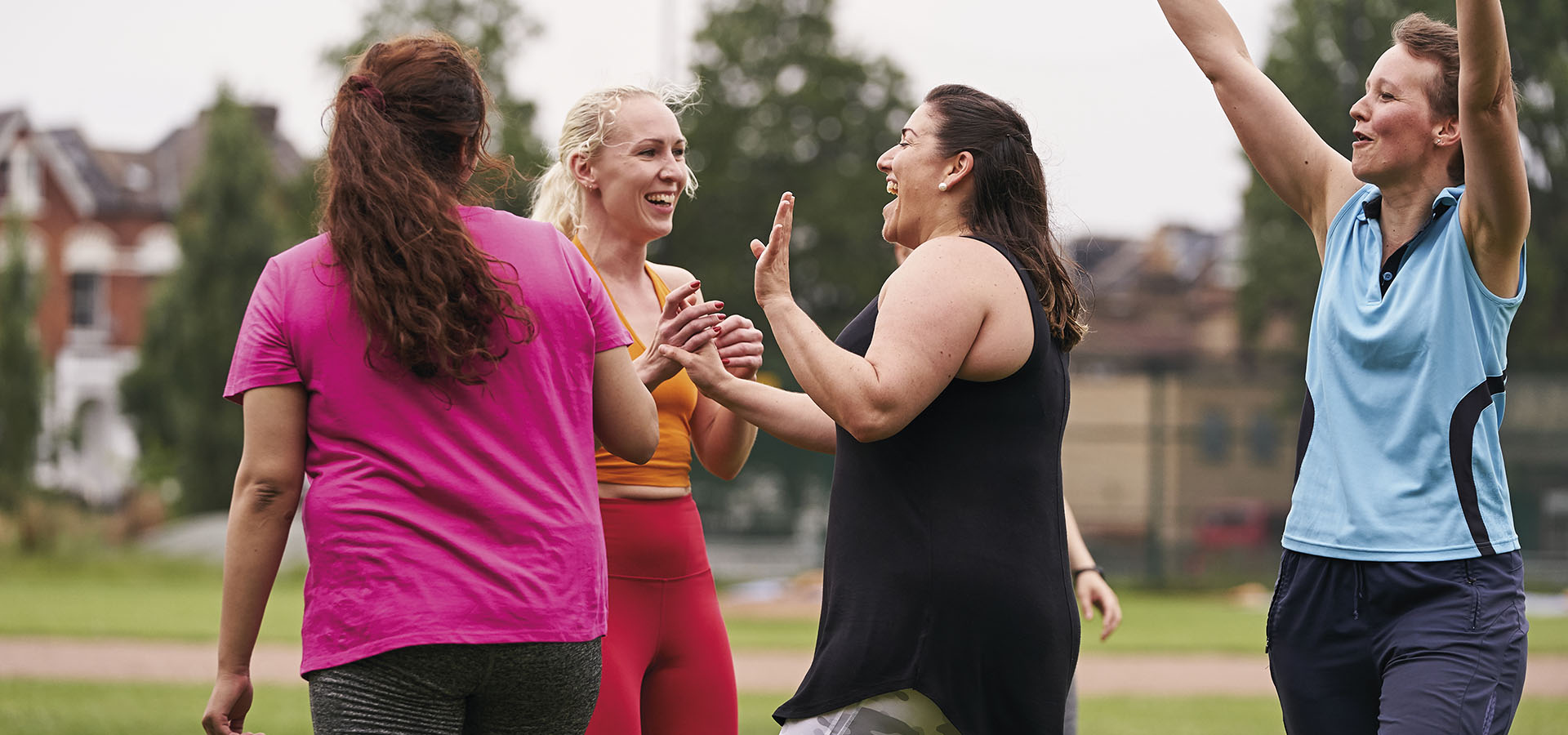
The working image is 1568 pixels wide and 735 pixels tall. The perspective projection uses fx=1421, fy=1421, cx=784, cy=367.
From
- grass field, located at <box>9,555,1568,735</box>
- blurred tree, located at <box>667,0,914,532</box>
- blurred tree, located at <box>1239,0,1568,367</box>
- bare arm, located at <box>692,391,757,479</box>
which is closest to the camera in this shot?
bare arm, located at <box>692,391,757,479</box>

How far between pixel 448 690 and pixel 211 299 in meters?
28.6

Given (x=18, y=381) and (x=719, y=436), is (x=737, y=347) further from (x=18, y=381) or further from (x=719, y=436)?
(x=18, y=381)

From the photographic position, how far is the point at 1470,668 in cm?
271

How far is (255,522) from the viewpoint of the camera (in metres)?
2.37

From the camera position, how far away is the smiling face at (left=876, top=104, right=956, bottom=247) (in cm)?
280

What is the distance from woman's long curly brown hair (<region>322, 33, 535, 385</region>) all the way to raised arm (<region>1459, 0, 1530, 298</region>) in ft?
6.01

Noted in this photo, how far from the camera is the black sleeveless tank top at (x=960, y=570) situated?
8.32 ft

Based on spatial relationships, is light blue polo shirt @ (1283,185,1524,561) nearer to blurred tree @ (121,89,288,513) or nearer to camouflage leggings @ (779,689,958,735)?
camouflage leggings @ (779,689,958,735)

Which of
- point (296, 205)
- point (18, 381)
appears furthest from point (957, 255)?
point (296, 205)

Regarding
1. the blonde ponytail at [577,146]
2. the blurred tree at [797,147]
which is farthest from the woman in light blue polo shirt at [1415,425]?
the blurred tree at [797,147]

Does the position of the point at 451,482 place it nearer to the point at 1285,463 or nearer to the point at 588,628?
the point at 588,628

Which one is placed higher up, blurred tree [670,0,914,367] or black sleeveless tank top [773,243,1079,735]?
blurred tree [670,0,914,367]

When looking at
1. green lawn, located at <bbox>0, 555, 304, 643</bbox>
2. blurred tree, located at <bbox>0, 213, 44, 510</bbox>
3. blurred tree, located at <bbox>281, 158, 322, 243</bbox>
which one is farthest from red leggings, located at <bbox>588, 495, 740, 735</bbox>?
blurred tree, located at <bbox>281, 158, 322, 243</bbox>

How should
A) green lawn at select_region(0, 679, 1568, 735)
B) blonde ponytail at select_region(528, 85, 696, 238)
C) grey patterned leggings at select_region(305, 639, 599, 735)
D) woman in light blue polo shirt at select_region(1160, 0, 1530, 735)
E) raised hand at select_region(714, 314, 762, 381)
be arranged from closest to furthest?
1. grey patterned leggings at select_region(305, 639, 599, 735)
2. woman in light blue polo shirt at select_region(1160, 0, 1530, 735)
3. raised hand at select_region(714, 314, 762, 381)
4. blonde ponytail at select_region(528, 85, 696, 238)
5. green lawn at select_region(0, 679, 1568, 735)
